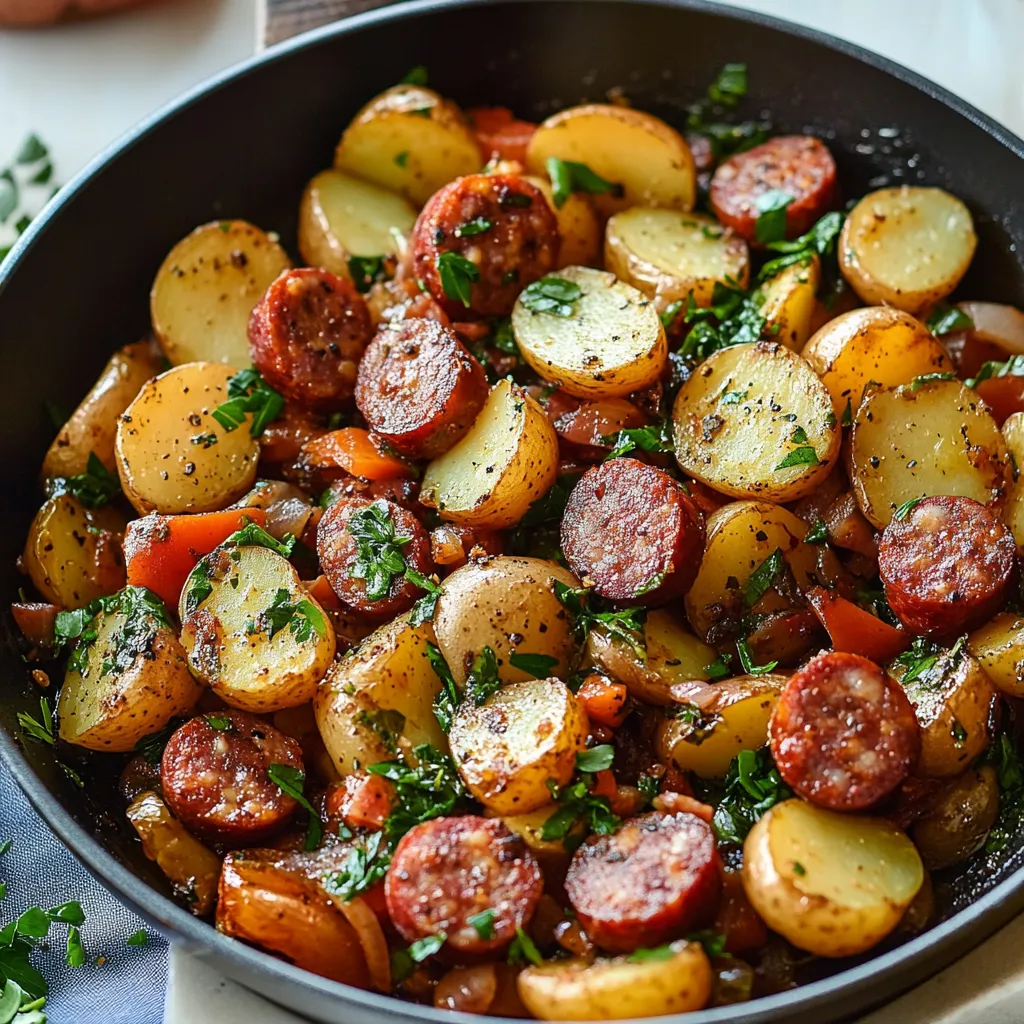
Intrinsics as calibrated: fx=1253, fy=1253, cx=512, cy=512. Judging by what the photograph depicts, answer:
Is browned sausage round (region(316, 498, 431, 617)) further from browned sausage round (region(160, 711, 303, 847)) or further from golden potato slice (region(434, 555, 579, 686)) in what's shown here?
browned sausage round (region(160, 711, 303, 847))

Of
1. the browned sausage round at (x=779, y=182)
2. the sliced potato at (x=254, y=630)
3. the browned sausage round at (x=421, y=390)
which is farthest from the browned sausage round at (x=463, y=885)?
the browned sausage round at (x=779, y=182)

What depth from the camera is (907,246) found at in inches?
113

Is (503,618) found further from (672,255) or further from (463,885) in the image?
(672,255)

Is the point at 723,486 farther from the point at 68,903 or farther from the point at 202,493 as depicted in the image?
the point at 68,903

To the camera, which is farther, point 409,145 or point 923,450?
point 409,145

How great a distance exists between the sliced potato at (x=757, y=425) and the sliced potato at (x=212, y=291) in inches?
41.8

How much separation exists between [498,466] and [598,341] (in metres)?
0.38

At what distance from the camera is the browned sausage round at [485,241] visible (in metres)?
2.73

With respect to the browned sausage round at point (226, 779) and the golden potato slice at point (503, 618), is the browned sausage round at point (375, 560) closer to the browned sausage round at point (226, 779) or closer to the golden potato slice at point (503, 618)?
the golden potato slice at point (503, 618)

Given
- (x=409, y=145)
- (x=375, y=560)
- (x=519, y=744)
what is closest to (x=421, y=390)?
(x=375, y=560)

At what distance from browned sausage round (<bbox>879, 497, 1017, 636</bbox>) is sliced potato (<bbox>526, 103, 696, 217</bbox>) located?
113 centimetres

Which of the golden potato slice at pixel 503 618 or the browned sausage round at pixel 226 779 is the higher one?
the golden potato slice at pixel 503 618

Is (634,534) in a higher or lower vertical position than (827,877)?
higher

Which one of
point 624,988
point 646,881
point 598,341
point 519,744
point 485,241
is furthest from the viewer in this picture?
point 485,241
